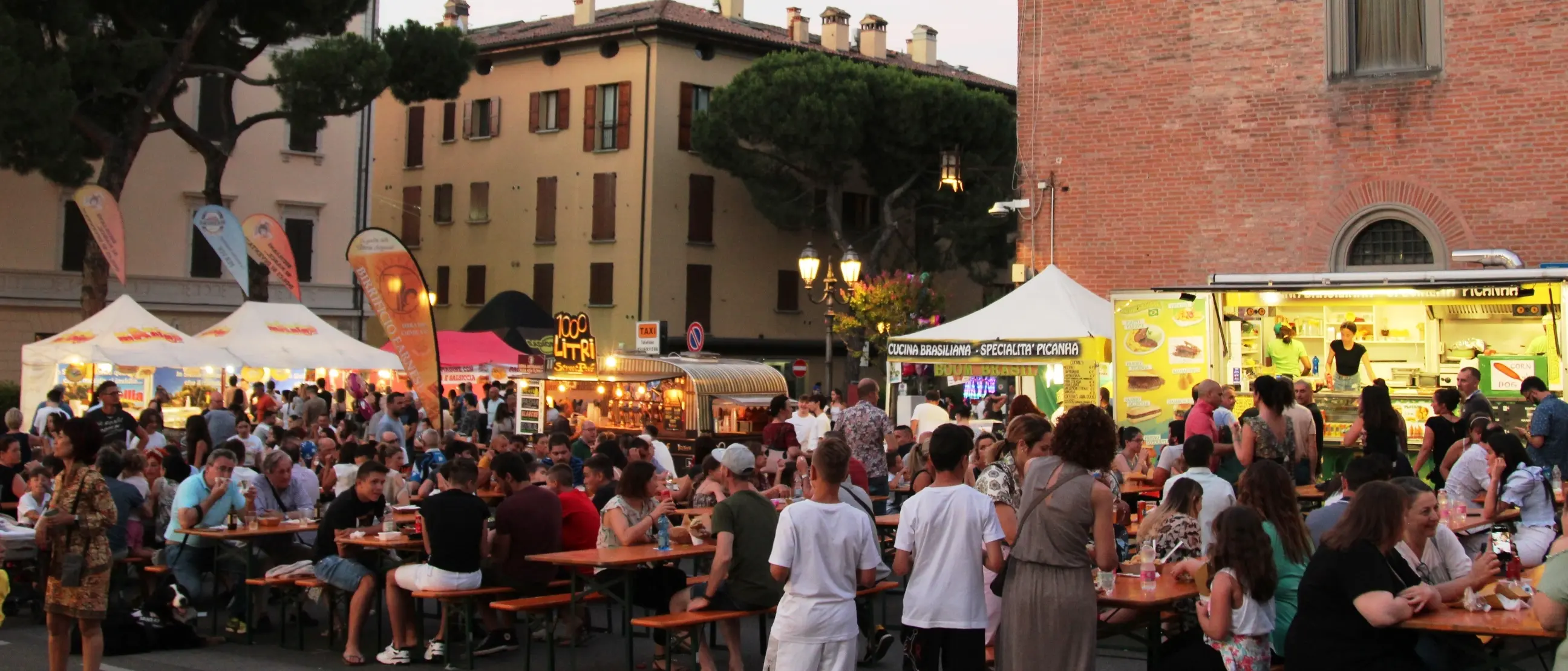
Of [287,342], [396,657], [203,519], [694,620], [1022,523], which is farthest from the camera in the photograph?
[287,342]

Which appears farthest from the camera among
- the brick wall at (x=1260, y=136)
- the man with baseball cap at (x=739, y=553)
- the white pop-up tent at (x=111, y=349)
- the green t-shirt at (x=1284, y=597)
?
the white pop-up tent at (x=111, y=349)

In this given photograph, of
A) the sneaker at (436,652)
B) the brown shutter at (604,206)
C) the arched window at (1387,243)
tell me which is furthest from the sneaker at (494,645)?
the brown shutter at (604,206)

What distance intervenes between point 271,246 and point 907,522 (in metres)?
21.7

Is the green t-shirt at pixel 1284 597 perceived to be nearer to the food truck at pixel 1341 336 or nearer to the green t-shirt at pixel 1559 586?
the green t-shirt at pixel 1559 586

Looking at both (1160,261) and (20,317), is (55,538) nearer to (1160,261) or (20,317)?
(1160,261)

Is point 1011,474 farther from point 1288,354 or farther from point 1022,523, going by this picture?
point 1288,354

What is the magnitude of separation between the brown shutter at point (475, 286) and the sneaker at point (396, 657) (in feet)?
113

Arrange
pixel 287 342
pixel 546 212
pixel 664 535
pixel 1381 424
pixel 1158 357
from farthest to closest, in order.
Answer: pixel 546 212 < pixel 287 342 < pixel 1158 357 < pixel 1381 424 < pixel 664 535

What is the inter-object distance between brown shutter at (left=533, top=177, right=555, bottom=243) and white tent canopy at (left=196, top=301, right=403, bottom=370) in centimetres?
1566

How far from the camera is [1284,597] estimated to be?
668cm

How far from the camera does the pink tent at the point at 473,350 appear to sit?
29.8 m

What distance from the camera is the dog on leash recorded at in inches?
386

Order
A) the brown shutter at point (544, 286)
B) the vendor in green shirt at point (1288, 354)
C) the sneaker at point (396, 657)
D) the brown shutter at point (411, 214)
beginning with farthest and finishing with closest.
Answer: the brown shutter at point (411, 214), the brown shutter at point (544, 286), the vendor in green shirt at point (1288, 354), the sneaker at point (396, 657)

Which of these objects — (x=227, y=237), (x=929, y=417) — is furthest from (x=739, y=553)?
(x=227, y=237)
